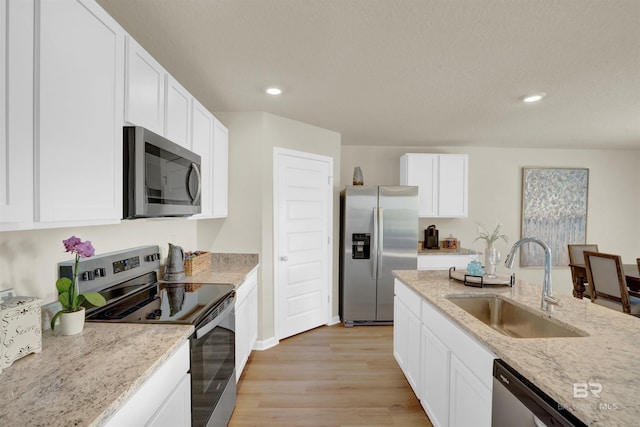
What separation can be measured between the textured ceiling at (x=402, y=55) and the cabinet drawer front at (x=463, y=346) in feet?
5.11

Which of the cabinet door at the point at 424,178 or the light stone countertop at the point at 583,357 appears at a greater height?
the cabinet door at the point at 424,178

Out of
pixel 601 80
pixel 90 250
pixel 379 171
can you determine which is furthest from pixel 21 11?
pixel 379 171

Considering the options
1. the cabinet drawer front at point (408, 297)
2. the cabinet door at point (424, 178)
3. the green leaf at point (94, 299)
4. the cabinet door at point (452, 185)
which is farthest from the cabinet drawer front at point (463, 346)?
the cabinet door at point (452, 185)

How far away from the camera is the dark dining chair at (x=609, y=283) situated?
9.68 feet

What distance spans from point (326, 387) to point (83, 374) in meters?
1.88

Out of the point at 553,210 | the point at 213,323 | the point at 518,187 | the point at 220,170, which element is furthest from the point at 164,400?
the point at 553,210

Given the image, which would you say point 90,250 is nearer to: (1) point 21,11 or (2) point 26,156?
(2) point 26,156

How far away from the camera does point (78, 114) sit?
42.1 inches

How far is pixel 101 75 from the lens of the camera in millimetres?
1192

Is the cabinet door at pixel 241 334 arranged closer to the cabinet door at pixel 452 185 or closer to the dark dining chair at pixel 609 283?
the cabinet door at pixel 452 185

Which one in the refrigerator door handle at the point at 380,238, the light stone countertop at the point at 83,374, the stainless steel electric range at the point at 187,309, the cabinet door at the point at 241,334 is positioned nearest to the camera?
the light stone countertop at the point at 83,374

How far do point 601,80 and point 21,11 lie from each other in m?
3.26

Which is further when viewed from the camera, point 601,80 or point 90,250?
point 601,80

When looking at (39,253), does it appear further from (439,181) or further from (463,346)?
(439,181)
